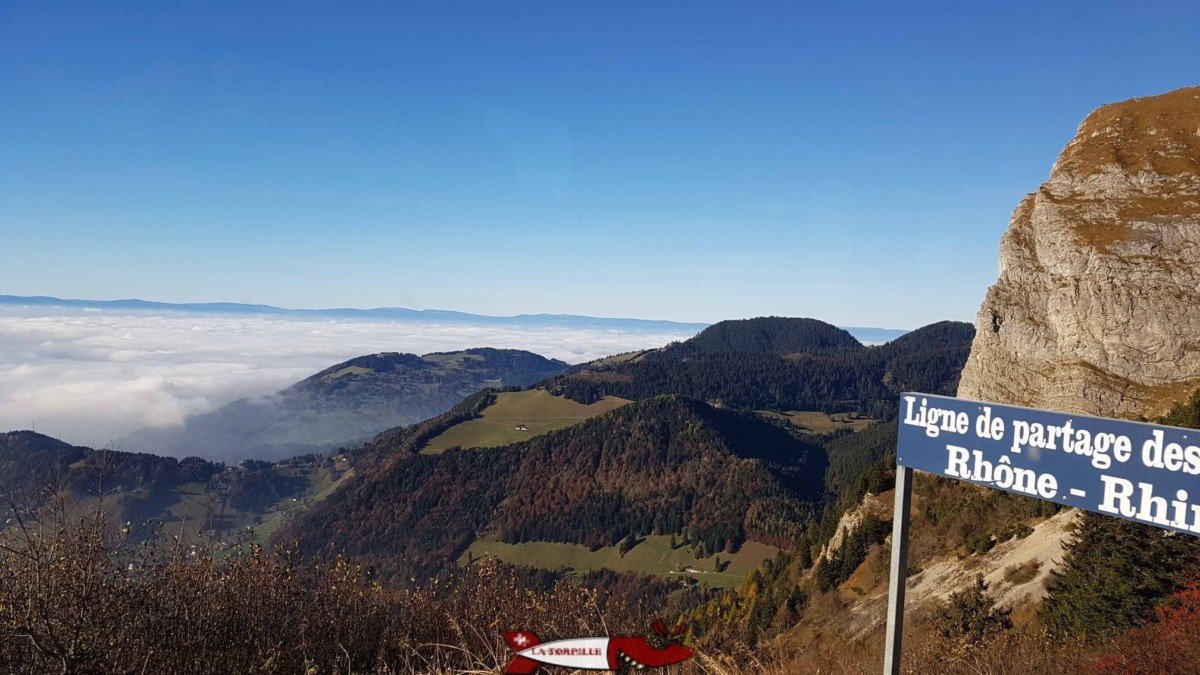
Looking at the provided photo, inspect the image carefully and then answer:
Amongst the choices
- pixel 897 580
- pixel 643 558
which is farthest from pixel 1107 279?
pixel 643 558

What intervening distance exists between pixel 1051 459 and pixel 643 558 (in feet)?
596

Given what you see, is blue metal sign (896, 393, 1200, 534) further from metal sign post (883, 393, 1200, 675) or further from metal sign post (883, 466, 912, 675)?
metal sign post (883, 466, 912, 675)

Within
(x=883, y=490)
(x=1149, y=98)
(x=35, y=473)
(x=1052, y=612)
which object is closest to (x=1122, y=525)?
(x=1052, y=612)

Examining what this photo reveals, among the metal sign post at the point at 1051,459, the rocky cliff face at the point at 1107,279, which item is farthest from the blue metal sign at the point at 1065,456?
the rocky cliff face at the point at 1107,279

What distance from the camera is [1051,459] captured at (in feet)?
13.9

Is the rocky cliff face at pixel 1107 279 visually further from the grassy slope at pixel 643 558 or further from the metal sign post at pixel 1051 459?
the grassy slope at pixel 643 558

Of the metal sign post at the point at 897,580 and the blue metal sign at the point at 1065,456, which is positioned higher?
the blue metal sign at the point at 1065,456

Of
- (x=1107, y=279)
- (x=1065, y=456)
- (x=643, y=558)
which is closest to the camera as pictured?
(x=1065, y=456)

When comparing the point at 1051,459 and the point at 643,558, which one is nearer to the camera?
the point at 1051,459

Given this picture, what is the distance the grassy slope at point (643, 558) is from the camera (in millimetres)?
153500

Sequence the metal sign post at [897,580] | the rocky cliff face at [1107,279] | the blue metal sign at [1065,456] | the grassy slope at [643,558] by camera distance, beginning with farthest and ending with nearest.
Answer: the grassy slope at [643,558] → the rocky cliff face at [1107,279] → the metal sign post at [897,580] → the blue metal sign at [1065,456]

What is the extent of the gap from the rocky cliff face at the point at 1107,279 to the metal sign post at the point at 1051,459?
59.2 meters

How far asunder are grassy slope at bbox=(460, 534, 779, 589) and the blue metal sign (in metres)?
149

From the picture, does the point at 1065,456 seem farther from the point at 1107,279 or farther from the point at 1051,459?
the point at 1107,279
